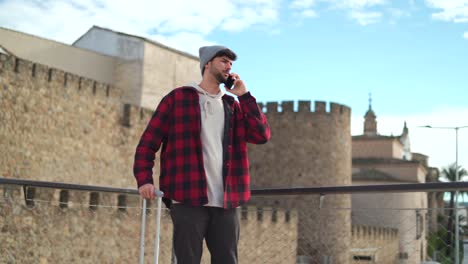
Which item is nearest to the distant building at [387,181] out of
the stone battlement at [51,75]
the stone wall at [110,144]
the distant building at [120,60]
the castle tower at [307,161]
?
the castle tower at [307,161]

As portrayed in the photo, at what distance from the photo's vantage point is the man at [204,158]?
3.30m

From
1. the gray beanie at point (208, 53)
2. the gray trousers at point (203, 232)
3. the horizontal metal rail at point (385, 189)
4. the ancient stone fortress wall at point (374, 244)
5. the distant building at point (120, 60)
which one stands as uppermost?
the distant building at point (120, 60)

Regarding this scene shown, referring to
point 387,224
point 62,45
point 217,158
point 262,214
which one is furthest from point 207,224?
point 387,224

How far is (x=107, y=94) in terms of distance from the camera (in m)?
17.6

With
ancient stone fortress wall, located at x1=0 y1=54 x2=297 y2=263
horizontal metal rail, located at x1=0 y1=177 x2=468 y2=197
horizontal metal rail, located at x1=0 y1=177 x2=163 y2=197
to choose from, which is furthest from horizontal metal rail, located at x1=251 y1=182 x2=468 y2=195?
ancient stone fortress wall, located at x1=0 y1=54 x2=297 y2=263

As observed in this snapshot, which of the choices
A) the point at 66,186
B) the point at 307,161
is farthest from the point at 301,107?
the point at 66,186

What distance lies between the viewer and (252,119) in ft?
11.7

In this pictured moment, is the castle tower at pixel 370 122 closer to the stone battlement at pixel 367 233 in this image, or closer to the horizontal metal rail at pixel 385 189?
the stone battlement at pixel 367 233

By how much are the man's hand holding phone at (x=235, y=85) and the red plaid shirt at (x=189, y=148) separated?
0.03m

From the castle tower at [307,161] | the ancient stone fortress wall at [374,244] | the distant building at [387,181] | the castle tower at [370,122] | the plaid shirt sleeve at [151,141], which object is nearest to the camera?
the plaid shirt sleeve at [151,141]

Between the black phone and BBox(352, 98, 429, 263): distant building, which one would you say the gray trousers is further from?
BBox(352, 98, 429, 263): distant building

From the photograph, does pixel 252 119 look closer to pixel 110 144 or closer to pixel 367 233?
pixel 110 144

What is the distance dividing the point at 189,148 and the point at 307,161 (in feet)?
63.6

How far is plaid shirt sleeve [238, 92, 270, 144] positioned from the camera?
141 inches
